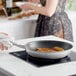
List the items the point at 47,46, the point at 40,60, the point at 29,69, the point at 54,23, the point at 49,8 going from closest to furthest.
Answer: the point at 29,69, the point at 40,60, the point at 47,46, the point at 49,8, the point at 54,23

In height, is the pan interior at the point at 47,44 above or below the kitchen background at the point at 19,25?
above

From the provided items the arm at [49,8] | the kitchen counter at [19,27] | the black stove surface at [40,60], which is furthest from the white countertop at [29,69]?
the kitchen counter at [19,27]

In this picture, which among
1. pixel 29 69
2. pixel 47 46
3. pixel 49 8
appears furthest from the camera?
pixel 49 8

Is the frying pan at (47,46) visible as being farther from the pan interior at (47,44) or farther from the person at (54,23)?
the person at (54,23)

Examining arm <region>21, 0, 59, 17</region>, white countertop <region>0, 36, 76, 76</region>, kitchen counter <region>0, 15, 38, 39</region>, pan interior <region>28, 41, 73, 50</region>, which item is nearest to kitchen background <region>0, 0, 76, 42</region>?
kitchen counter <region>0, 15, 38, 39</region>

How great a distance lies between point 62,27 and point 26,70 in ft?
3.95

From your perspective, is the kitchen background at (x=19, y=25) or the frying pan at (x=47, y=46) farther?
the kitchen background at (x=19, y=25)

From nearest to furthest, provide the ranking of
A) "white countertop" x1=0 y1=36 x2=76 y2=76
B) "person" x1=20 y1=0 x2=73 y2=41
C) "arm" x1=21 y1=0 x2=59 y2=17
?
"white countertop" x1=0 y1=36 x2=76 y2=76 < "arm" x1=21 y1=0 x2=59 y2=17 < "person" x1=20 y1=0 x2=73 y2=41

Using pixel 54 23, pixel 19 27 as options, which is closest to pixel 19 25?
pixel 19 27

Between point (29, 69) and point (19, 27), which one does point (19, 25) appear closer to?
point (19, 27)

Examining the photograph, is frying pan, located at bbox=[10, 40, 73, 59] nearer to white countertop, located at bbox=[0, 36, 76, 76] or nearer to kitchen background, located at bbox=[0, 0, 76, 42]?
white countertop, located at bbox=[0, 36, 76, 76]

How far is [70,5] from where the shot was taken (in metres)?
3.00

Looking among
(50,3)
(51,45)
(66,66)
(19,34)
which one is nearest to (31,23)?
(19,34)

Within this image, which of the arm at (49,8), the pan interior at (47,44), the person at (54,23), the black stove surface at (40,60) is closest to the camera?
the black stove surface at (40,60)
